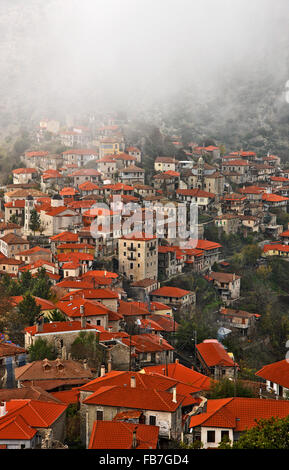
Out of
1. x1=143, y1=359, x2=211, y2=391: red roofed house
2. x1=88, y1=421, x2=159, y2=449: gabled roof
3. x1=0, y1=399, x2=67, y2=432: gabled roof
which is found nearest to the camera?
x1=88, y1=421, x2=159, y2=449: gabled roof

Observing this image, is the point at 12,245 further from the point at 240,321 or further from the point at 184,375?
the point at 184,375

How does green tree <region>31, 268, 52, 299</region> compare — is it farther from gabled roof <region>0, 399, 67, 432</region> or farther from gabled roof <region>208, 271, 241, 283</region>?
gabled roof <region>0, 399, 67, 432</region>

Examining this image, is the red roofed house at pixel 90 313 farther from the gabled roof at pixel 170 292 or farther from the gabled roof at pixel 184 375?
the gabled roof at pixel 170 292

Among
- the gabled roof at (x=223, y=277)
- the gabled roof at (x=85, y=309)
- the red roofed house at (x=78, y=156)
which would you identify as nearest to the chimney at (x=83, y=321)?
the gabled roof at (x=85, y=309)

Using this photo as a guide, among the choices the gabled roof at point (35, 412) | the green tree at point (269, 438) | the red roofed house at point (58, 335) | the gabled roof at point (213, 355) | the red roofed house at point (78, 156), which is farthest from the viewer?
the red roofed house at point (78, 156)

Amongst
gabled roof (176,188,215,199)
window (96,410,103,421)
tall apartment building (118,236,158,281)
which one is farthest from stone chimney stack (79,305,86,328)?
gabled roof (176,188,215,199)

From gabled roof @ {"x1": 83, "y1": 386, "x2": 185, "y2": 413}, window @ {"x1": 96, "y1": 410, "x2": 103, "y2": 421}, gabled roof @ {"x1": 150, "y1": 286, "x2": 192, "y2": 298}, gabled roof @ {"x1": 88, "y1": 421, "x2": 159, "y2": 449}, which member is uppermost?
gabled roof @ {"x1": 88, "y1": 421, "x2": 159, "y2": 449}
